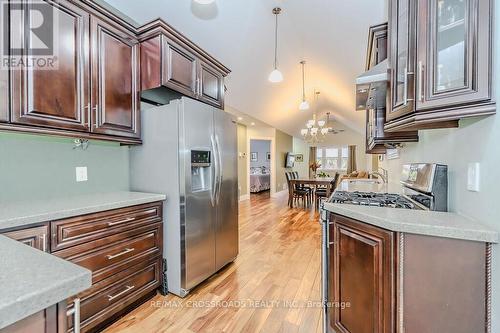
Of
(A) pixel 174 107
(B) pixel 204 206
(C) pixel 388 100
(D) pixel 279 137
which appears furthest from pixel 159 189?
(D) pixel 279 137

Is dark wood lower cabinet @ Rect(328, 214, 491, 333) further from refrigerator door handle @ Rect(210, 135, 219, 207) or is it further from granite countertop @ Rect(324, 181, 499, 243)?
refrigerator door handle @ Rect(210, 135, 219, 207)

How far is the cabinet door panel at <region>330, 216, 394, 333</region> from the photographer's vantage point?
114 cm

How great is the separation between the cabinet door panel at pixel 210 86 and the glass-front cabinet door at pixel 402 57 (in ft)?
5.86

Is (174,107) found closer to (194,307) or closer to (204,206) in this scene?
(204,206)

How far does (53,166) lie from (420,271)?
248 centimetres

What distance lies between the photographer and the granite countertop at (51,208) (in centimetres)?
126

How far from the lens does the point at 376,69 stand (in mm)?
1657

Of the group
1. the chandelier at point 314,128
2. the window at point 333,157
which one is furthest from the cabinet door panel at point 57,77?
the window at point 333,157

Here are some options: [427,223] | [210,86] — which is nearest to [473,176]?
[427,223]

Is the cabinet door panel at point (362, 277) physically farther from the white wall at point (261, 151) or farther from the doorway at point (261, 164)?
the white wall at point (261, 151)

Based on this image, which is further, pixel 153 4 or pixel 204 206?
pixel 153 4

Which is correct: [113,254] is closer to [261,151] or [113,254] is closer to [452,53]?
[452,53]

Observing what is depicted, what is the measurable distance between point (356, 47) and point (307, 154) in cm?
921

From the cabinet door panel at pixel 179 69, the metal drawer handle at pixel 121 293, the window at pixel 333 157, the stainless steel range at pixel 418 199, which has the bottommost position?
the metal drawer handle at pixel 121 293
